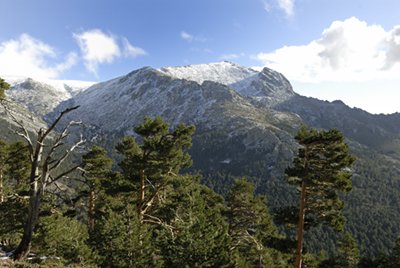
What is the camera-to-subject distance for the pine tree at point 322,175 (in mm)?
23016

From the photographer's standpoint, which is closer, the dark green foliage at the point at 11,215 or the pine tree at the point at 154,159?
the dark green foliage at the point at 11,215

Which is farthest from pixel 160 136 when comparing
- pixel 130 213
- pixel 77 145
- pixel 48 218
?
pixel 77 145

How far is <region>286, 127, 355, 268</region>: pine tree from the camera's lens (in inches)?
906

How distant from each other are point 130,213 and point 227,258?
21.6ft

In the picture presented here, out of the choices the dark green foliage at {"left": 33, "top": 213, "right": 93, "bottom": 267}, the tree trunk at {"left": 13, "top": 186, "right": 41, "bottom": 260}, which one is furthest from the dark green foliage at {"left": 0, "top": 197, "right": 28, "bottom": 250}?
the tree trunk at {"left": 13, "top": 186, "right": 41, "bottom": 260}

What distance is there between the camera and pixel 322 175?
76.7 ft

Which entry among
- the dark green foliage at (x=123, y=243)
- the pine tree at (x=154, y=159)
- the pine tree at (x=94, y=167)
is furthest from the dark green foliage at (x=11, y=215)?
the pine tree at (x=94, y=167)

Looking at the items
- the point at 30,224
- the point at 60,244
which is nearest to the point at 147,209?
the point at 60,244

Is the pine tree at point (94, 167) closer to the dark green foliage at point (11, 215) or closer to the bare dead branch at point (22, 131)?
the dark green foliage at point (11, 215)

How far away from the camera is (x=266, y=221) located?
4175 centimetres

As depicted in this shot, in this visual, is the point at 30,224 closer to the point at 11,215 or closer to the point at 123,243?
the point at 123,243

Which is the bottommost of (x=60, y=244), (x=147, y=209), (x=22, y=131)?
(x=60, y=244)

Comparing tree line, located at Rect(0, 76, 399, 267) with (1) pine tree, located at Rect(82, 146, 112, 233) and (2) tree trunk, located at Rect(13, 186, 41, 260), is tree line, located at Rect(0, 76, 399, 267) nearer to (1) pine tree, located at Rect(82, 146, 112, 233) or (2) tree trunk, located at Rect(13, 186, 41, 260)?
(2) tree trunk, located at Rect(13, 186, 41, 260)

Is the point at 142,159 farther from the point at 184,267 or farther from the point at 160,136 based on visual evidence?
the point at 184,267
